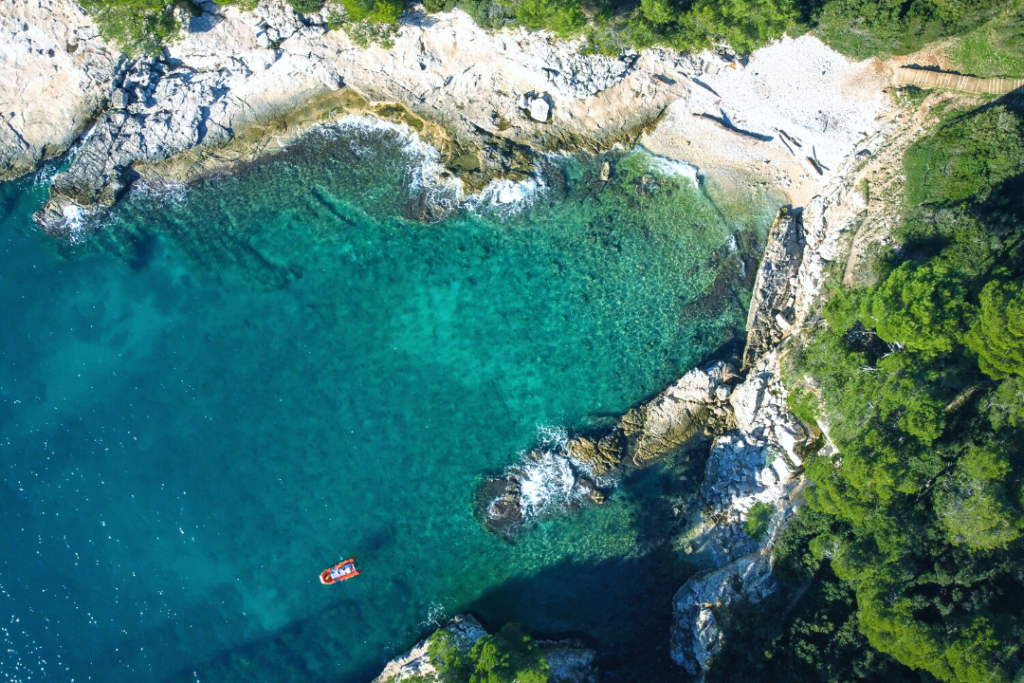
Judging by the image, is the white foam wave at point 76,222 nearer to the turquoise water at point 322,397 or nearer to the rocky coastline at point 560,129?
the rocky coastline at point 560,129

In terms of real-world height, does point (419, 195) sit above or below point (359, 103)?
below

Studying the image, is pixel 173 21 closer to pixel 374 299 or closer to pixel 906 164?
pixel 374 299

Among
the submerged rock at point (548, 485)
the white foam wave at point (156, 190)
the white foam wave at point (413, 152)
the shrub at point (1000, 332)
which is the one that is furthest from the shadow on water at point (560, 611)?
the white foam wave at point (156, 190)

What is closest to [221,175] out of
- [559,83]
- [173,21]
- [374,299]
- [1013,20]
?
[173,21]

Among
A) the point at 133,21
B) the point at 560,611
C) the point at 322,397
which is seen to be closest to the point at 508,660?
the point at 560,611

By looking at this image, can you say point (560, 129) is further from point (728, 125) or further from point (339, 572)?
point (339, 572)
